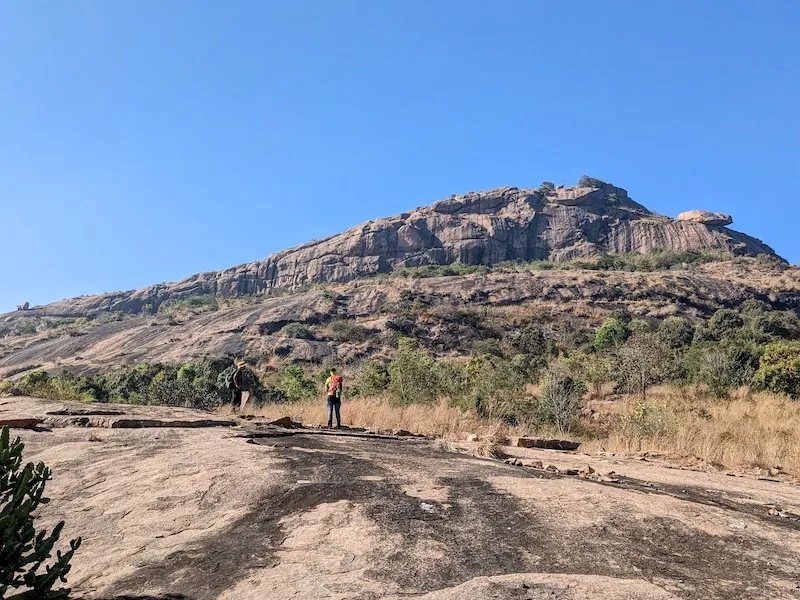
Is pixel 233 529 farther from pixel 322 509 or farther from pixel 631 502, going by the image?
pixel 631 502

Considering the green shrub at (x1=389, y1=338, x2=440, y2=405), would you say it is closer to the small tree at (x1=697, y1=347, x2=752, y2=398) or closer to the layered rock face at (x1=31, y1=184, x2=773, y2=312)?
the small tree at (x1=697, y1=347, x2=752, y2=398)

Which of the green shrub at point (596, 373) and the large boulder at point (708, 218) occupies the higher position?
the large boulder at point (708, 218)

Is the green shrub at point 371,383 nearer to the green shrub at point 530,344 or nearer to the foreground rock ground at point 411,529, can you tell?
the foreground rock ground at point 411,529

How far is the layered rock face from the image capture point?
10400 centimetres

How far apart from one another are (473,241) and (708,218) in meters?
46.4

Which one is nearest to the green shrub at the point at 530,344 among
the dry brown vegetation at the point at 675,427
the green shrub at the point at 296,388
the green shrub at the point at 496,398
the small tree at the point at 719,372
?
the green shrub at the point at 296,388

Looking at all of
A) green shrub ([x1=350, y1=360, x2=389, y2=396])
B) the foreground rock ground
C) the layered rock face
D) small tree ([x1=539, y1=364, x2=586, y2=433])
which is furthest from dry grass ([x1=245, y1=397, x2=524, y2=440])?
the layered rock face

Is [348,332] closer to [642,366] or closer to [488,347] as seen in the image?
[488,347]

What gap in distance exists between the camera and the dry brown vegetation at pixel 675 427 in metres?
7.58

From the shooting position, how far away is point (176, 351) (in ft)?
178

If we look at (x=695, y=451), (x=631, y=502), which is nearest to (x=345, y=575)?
(x=631, y=502)

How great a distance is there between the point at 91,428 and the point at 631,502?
8599 mm

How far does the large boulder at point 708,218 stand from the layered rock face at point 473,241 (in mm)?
305

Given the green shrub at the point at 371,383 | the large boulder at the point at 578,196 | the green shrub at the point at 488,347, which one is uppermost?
the large boulder at the point at 578,196
